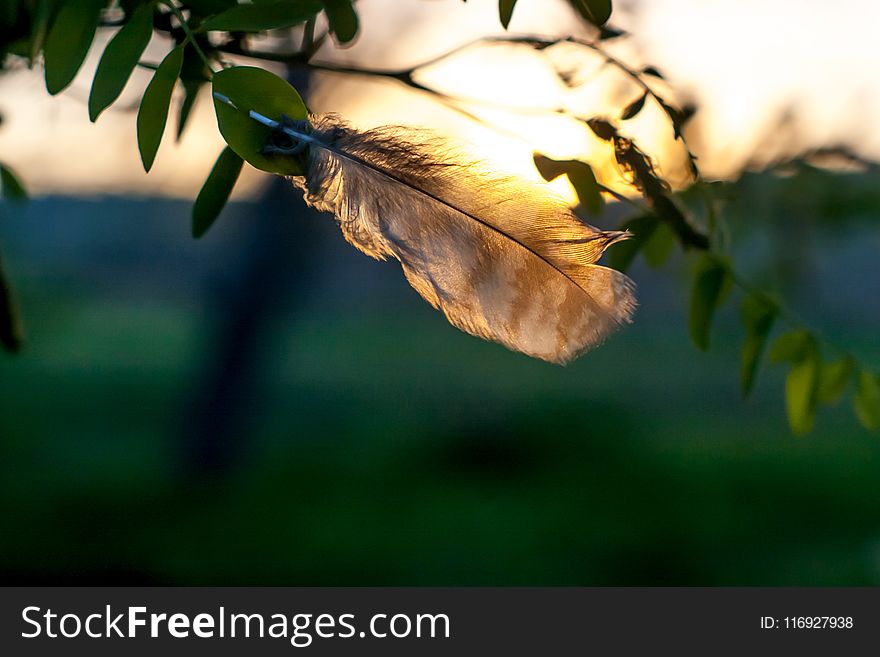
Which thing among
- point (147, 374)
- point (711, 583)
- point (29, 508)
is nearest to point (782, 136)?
point (711, 583)

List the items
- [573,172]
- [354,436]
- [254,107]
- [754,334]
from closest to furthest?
[254,107] < [573,172] < [754,334] < [354,436]

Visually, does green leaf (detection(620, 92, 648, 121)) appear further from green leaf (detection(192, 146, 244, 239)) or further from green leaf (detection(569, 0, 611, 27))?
green leaf (detection(192, 146, 244, 239))

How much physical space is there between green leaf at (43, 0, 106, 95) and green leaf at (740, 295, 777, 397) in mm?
430

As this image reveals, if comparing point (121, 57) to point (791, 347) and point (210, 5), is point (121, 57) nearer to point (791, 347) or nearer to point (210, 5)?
point (210, 5)

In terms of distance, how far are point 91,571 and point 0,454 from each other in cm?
75

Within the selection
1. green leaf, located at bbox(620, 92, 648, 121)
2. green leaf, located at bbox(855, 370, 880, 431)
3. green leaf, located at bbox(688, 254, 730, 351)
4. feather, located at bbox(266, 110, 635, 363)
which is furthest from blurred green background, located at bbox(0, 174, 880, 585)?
feather, located at bbox(266, 110, 635, 363)

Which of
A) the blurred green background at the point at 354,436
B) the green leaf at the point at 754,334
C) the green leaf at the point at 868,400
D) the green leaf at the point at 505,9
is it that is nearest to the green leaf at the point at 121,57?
the green leaf at the point at 505,9

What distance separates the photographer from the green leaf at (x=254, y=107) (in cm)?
32

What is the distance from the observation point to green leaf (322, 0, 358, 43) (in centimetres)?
41

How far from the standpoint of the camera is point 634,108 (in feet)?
1.45

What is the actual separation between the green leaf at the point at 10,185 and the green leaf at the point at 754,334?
0.53 meters

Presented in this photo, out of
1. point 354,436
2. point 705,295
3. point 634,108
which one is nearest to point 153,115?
point 634,108

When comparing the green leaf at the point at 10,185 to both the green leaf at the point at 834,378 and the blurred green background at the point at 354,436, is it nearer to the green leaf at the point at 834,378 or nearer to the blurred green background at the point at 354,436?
the green leaf at the point at 834,378

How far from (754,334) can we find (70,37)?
45cm
